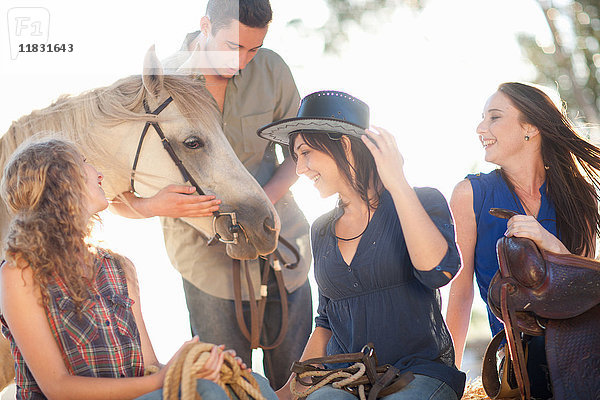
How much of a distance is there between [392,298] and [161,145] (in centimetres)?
111

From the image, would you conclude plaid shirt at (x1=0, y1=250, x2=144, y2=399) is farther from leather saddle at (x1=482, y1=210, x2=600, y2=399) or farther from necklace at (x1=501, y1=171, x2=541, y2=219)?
necklace at (x1=501, y1=171, x2=541, y2=219)

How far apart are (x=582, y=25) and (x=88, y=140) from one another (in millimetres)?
8137

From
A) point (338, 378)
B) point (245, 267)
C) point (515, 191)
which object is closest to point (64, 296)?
point (338, 378)

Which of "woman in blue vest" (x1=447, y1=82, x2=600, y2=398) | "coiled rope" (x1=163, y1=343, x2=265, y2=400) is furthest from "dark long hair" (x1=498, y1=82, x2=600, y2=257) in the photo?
"coiled rope" (x1=163, y1=343, x2=265, y2=400)

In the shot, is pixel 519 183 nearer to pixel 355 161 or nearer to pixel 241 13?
pixel 355 161

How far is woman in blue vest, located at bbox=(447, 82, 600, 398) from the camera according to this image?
2.39 m

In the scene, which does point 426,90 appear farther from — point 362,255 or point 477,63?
point 362,255

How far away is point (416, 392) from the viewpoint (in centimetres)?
180

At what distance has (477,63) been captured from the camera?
7.26 m

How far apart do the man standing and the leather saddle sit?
116 cm

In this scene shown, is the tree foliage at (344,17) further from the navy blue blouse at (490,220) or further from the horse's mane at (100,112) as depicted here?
the navy blue blouse at (490,220)

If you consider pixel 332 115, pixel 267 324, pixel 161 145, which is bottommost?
pixel 267 324

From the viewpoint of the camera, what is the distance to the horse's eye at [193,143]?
2.48 m

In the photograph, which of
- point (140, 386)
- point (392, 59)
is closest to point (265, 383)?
point (140, 386)
